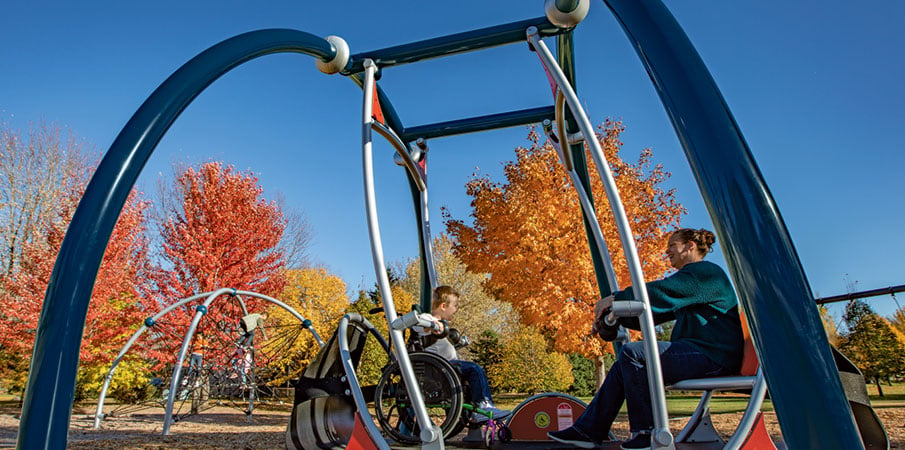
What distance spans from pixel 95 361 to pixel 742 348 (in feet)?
43.5

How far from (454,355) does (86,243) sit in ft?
9.60

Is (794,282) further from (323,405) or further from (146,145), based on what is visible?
(323,405)

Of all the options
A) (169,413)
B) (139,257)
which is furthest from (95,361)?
(169,413)

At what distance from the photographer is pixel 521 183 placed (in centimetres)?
1131

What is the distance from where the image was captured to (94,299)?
11.6m

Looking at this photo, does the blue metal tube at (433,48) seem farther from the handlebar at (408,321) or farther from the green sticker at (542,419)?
the green sticker at (542,419)

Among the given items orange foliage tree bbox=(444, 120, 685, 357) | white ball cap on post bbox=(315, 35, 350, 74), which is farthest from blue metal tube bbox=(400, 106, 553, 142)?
orange foliage tree bbox=(444, 120, 685, 357)

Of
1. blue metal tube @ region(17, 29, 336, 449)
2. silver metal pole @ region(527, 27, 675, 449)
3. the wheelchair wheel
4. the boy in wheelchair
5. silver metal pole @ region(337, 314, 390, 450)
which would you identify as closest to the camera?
blue metal tube @ region(17, 29, 336, 449)

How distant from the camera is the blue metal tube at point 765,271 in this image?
804 mm

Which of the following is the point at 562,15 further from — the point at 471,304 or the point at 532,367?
the point at 471,304

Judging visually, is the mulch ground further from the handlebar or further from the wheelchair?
the handlebar

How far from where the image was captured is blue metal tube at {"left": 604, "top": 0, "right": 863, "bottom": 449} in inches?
31.7

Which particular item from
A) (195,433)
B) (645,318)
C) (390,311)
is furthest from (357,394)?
(195,433)

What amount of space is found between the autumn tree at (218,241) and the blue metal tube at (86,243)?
11.0 meters
